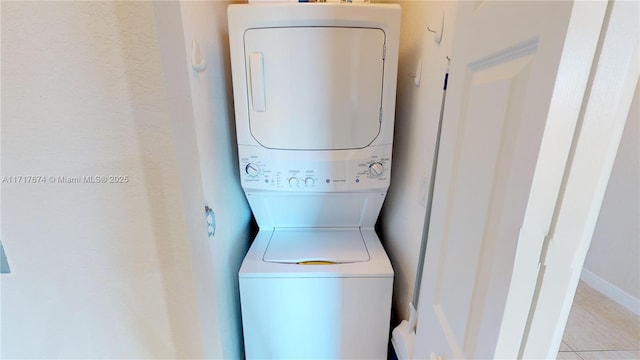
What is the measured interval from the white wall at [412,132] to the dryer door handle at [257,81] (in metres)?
0.69

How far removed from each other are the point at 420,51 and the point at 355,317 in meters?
1.23

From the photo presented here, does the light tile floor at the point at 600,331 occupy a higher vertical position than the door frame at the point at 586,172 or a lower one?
lower

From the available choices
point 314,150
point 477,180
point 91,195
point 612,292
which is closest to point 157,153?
point 91,195

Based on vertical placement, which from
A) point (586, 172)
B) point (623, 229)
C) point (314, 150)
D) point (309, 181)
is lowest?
point (623, 229)

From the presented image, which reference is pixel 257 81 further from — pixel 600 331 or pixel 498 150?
pixel 600 331

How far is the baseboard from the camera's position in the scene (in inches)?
78.3

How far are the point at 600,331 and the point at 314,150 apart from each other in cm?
229

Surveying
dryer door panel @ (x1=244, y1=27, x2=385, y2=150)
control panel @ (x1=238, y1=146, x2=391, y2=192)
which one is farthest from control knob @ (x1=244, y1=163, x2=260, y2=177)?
dryer door panel @ (x1=244, y1=27, x2=385, y2=150)

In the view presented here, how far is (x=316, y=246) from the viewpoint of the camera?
4.63 feet

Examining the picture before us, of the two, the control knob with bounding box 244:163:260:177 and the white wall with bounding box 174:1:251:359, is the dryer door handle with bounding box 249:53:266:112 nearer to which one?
the white wall with bounding box 174:1:251:359

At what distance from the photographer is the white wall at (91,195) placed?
2.43ft

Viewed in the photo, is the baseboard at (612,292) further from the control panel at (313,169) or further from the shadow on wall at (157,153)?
the shadow on wall at (157,153)

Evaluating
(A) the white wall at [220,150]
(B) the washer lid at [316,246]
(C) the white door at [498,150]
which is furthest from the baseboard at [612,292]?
(A) the white wall at [220,150]

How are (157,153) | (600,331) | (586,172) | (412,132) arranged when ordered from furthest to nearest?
1. (600,331)
2. (412,132)
3. (157,153)
4. (586,172)
